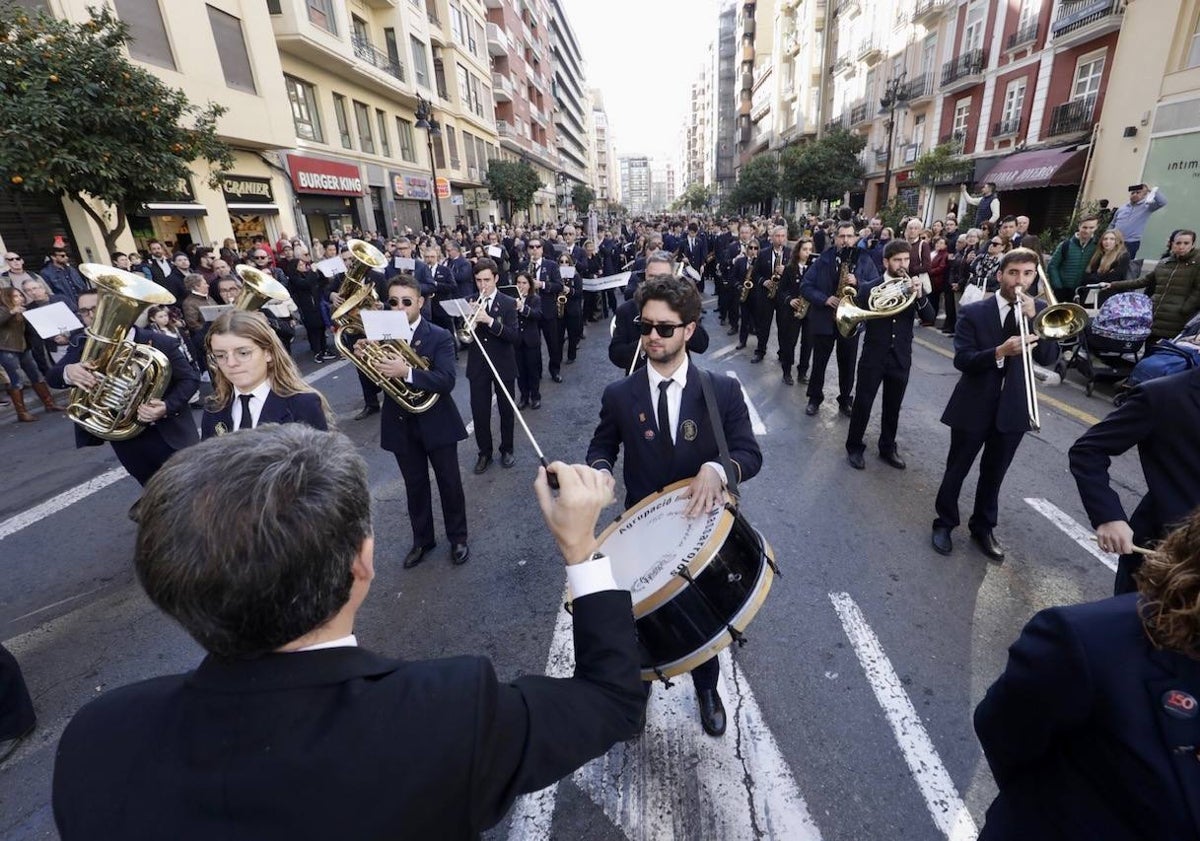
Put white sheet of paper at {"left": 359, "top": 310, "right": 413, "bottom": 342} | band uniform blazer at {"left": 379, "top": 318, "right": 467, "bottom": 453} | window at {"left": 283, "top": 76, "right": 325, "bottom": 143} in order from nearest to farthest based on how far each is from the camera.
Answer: white sheet of paper at {"left": 359, "top": 310, "right": 413, "bottom": 342}, band uniform blazer at {"left": 379, "top": 318, "right": 467, "bottom": 453}, window at {"left": 283, "top": 76, "right": 325, "bottom": 143}

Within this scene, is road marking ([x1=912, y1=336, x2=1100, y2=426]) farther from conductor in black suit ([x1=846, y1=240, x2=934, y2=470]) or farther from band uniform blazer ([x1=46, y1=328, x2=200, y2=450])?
band uniform blazer ([x1=46, y1=328, x2=200, y2=450])

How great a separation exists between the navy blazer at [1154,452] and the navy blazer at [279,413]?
13.3ft

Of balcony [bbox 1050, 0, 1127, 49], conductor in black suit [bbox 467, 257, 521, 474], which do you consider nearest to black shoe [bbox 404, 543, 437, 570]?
conductor in black suit [bbox 467, 257, 521, 474]

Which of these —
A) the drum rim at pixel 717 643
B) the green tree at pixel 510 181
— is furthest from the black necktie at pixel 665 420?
the green tree at pixel 510 181

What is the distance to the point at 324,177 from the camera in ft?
68.6

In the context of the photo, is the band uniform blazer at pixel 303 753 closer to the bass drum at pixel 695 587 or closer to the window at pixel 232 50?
the bass drum at pixel 695 587

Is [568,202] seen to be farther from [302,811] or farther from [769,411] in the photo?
[302,811]

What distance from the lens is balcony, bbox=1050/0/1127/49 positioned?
16.8 metres

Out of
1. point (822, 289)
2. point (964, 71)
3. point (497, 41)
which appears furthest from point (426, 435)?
point (497, 41)

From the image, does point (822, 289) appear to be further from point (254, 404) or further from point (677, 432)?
point (254, 404)

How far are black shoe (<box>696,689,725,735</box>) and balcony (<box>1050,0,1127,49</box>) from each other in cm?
2387

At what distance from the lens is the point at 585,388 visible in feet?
30.8

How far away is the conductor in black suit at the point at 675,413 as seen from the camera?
9.64 ft

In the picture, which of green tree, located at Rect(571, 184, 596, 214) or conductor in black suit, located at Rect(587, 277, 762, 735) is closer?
conductor in black suit, located at Rect(587, 277, 762, 735)
